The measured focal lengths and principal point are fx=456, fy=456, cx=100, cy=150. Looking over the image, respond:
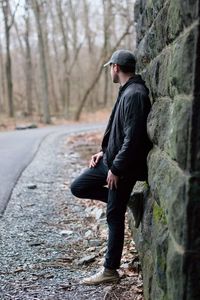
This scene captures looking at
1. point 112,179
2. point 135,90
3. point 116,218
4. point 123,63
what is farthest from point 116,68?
point 116,218

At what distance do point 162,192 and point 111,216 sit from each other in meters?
1.27

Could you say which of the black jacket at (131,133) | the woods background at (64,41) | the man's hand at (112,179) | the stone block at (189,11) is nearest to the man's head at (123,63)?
the black jacket at (131,133)

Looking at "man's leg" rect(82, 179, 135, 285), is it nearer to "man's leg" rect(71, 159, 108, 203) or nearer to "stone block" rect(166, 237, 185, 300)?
"man's leg" rect(71, 159, 108, 203)

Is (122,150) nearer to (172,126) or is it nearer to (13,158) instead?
(172,126)

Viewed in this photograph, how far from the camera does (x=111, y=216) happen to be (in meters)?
4.47

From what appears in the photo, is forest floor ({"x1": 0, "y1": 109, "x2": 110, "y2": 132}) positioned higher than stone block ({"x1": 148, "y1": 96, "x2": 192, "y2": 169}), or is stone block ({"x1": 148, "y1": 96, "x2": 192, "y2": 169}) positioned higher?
stone block ({"x1": 148, "y1": 96, "x2": 192, "y2": 169})

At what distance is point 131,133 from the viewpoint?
4.13 meters

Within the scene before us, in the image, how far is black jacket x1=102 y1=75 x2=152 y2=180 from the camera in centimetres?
415

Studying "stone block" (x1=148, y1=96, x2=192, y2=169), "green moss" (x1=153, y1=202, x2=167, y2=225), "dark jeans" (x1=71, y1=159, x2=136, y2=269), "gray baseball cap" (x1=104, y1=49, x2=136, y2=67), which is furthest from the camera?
"gray baseball cap" (x1=104, y1=49, x2=136, y2=67)

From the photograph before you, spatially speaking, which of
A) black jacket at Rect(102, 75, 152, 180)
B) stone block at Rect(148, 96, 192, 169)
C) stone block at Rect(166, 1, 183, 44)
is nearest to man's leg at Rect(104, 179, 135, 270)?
black jacket at Rect(102, 75, 152, 180)

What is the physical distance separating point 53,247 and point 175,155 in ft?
10.7

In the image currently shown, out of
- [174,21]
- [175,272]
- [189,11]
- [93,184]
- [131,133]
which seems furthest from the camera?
[93,184]

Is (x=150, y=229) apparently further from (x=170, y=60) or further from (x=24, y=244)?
(x=24, y=244)

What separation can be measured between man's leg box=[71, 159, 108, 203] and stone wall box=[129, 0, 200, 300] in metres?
1.14
